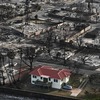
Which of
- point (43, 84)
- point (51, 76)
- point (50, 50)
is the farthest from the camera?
point (50, 50)

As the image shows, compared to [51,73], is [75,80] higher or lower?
lower

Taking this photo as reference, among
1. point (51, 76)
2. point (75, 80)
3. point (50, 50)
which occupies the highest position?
point (51, 76)

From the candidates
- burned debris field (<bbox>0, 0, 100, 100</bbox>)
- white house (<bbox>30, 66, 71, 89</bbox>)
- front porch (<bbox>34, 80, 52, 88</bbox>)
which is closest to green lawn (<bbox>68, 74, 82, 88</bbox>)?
burned debris field (<bbox>0, 0, 100, 100</bbox>)

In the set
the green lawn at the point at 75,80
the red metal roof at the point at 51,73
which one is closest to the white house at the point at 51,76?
the red metal roof at the point at 51,73

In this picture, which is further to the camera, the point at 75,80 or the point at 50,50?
the point at 50,50

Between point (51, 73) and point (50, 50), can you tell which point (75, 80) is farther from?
point (50, 50)

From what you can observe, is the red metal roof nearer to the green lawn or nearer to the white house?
the white house

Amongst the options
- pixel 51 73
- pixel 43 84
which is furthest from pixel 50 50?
pixel 43 84

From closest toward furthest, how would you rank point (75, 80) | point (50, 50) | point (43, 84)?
point (43, 84) < point (75, 80) < point (50, 50)
